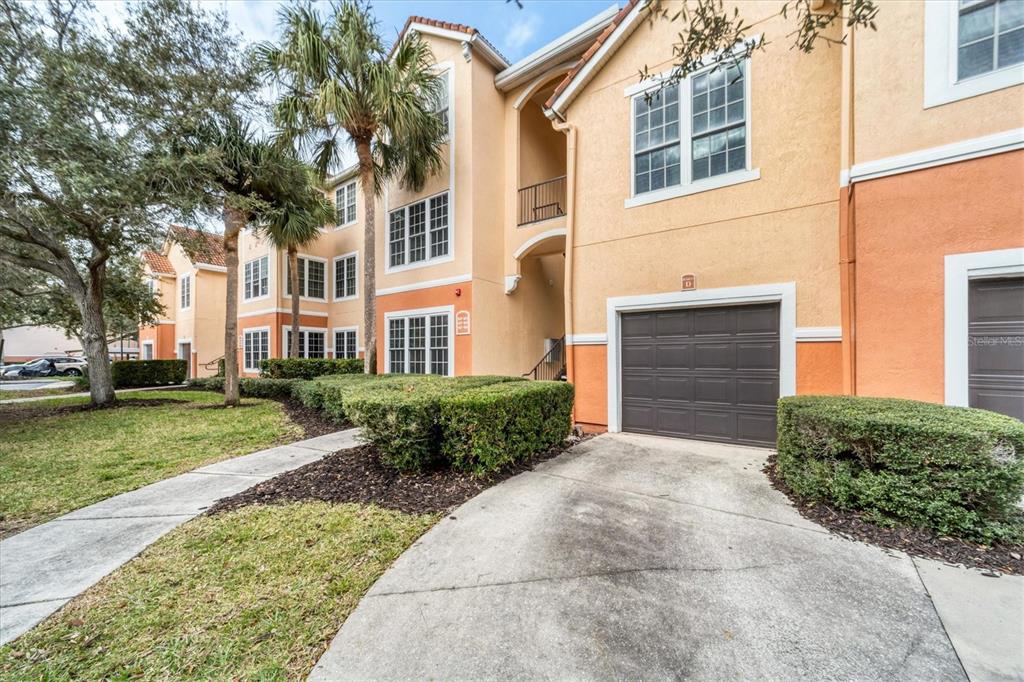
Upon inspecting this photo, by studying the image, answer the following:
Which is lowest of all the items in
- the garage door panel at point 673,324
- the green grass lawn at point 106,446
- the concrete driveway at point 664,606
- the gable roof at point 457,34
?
the green grass lawn at point 106,446

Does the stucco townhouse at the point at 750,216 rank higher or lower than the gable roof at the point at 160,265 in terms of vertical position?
lower

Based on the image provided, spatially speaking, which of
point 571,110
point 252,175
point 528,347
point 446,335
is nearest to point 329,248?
point 252,175

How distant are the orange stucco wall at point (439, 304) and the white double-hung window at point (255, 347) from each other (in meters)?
8.77

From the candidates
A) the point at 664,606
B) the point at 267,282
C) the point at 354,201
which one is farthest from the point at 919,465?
the point at 267,282

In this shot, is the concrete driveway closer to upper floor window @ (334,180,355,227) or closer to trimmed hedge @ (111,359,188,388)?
upper floor window @ (334,180,355,227)

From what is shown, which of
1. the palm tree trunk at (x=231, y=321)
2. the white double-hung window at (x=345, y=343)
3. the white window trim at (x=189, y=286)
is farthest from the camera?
the white window trim at (x=189, y=286)

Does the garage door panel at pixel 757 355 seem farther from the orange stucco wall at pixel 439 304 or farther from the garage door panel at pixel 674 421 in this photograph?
the orange stucco wall at pixel 439 304

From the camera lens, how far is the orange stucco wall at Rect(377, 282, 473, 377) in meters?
10.8

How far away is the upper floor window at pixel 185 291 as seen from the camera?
74.2 feet

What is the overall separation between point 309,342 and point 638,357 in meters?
15.7

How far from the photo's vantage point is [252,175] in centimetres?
1065

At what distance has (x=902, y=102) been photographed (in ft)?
16.4

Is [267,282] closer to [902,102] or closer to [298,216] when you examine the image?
[298,216]

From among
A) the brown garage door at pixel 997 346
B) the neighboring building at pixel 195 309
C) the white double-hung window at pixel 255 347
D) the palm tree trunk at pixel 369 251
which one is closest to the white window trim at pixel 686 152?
the brown garage door at pixel 997 346
